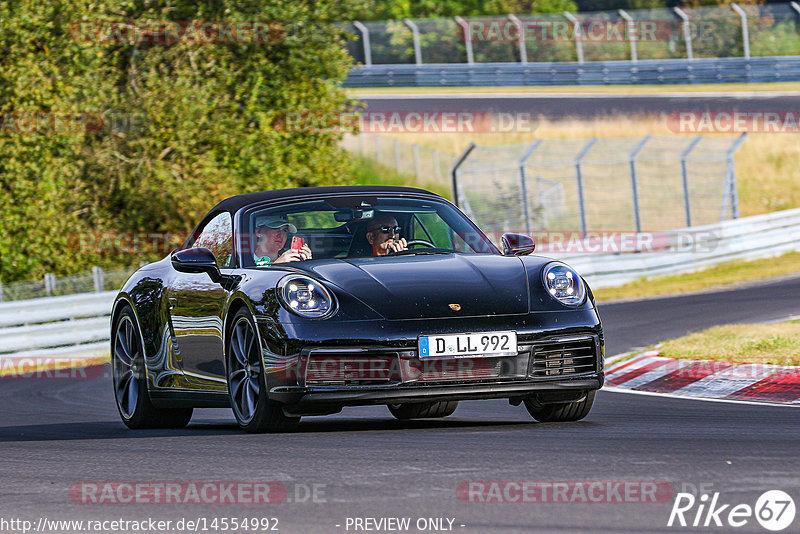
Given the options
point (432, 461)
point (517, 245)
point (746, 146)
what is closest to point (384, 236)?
point (517, 245)

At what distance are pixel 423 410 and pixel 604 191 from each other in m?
25.4

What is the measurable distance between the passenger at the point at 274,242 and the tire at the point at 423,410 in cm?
139

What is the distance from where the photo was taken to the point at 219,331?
8117 millimetres

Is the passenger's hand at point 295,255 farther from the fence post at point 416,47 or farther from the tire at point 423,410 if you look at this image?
the fence post at point 416,47

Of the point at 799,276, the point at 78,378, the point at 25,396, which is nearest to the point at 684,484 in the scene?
the point at 25,396

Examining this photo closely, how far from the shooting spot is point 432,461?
6062mm

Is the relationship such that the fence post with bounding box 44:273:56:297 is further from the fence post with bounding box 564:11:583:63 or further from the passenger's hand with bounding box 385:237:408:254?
the fence post with bounding box 564:11:583:63

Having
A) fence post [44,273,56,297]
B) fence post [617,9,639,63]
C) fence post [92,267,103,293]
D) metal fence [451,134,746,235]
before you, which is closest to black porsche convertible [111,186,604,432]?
fence post [44,273,56,297]

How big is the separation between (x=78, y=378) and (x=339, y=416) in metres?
6.75

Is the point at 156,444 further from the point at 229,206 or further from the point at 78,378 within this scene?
the point at 78,378

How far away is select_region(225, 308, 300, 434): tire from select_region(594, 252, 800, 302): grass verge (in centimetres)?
1461

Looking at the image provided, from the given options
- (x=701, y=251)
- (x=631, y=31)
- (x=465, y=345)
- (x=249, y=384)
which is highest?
(x=465, y=345)

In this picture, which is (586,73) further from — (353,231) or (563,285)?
(563,285)

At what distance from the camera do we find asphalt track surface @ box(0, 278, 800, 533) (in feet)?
16.1
